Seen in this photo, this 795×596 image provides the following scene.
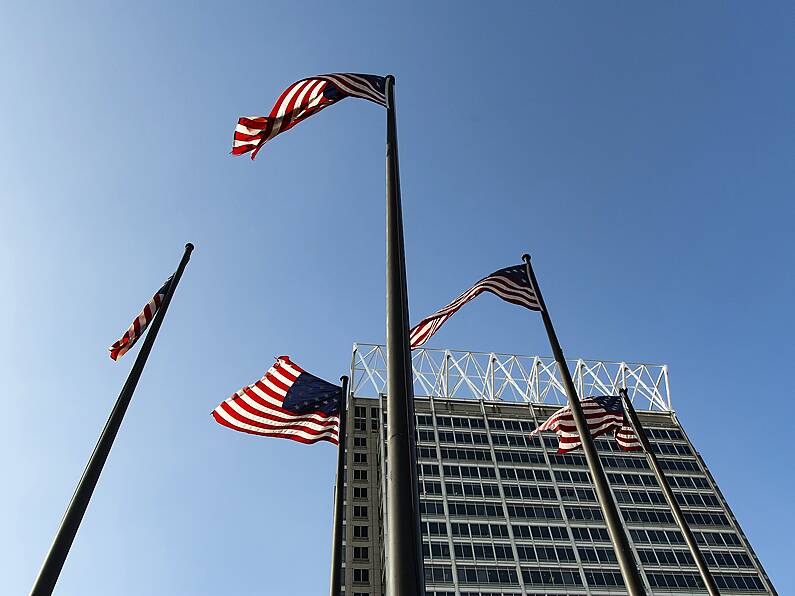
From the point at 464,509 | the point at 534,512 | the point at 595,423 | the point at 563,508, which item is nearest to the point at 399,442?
the point at 595,423

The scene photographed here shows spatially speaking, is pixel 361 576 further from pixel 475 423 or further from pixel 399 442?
pixel 399 442

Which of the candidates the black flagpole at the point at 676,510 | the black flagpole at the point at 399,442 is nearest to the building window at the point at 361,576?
the black flagpole at the point at 676,510

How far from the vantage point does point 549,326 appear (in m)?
19.4

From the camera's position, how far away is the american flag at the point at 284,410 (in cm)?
2025

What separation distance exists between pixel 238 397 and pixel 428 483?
88321 millimetres

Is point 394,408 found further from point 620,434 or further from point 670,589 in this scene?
point 670,589

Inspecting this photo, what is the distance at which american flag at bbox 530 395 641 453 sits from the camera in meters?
22.6

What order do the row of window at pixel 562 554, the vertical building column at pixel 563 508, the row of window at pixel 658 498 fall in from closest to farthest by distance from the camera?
the row of window at pixel 562 554 → the vertical building column at pixel 563 508 → the row of window at pixel 658 498

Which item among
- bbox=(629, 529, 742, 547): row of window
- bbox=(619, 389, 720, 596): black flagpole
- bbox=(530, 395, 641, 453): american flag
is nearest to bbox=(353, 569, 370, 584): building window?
bbox=(629, 529, 742, 547): row of window

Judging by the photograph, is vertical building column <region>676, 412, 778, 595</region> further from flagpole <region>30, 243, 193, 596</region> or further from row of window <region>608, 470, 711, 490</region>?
flagpole <region>30, 243, 193, 596</region>

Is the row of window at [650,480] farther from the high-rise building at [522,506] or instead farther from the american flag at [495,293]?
the american flag at [495,293]

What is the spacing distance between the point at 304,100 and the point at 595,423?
16.1 m

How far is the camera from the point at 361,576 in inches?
3671

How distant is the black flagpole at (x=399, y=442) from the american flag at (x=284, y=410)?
1118cm
